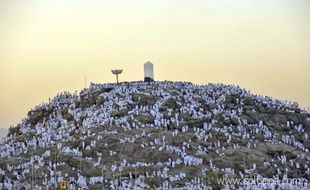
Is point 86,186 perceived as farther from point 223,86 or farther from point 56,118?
point 223,86

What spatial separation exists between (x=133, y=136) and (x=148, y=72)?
1278 centimetres

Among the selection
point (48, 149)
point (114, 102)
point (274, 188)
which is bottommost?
point (274, 188)

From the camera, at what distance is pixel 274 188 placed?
116 ft

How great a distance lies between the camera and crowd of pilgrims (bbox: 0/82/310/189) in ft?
125

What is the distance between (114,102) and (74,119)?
10.8 feet

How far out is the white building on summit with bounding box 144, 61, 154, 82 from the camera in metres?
55.0

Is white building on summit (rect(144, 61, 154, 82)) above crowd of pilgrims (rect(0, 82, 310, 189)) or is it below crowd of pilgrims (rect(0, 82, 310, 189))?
above

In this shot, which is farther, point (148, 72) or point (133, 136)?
point (148, 72)

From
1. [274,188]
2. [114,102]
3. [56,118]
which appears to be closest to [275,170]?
[274,188]

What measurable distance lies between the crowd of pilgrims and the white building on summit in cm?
186

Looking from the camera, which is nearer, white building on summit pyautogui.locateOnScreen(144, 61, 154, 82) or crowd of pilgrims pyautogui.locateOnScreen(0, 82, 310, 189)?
crowd of pilgrims pyautogui.locateOnScreen(0, 82, 310, 189)

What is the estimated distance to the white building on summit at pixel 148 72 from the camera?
180 feet

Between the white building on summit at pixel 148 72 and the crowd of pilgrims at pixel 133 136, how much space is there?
1858mm

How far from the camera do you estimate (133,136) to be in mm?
43312
